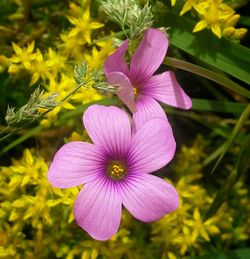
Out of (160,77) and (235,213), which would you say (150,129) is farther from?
(235,213)

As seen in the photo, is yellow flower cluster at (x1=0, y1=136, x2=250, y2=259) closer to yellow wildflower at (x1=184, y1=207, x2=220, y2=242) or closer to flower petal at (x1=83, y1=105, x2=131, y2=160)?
yellow wildflower at (x1=184, y1=207, x2=220, y2=242)

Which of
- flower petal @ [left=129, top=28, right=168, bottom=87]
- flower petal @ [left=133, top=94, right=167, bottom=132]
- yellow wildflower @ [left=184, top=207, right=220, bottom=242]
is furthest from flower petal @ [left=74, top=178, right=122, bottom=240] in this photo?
yellow wildflower @ [left=184, top=207, right=220, bottom=242]

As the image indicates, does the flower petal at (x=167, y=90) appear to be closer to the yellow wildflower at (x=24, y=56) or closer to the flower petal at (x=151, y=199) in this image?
the flower petal at (x=151, y=199)

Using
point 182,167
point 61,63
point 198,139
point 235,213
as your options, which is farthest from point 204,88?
point 61,63

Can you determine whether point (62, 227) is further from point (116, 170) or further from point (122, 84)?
point (122, 84)

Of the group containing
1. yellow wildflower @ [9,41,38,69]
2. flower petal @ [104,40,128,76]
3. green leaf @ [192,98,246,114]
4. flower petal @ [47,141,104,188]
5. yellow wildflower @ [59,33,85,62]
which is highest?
flower petal @ [104,40,128,76]
